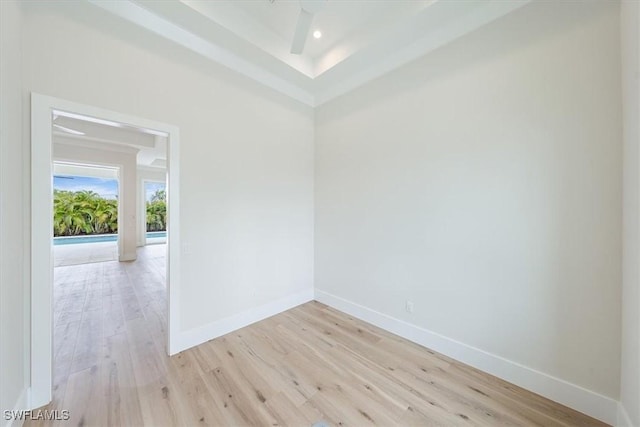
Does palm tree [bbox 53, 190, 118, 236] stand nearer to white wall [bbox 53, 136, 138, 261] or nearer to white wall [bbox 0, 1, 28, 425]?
white wall [bbox 53, 136, 138, 261]

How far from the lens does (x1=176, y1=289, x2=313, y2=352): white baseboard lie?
2367mm

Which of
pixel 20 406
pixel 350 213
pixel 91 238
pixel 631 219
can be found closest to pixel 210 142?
pixel 350 213

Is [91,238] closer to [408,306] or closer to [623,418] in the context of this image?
[408,306]

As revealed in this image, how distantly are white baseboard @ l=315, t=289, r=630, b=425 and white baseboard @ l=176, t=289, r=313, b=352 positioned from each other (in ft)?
3.59

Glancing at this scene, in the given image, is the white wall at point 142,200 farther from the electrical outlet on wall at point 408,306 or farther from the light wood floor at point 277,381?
the electrical outlet on wall at point 408,306

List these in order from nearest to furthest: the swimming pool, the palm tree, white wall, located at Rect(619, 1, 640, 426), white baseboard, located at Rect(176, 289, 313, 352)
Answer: white wall, located at Rect(619, 1, 640, 426) < white baseboard, located at Rect(176, 289, 313, 352) < the swimming pool < the palm tree

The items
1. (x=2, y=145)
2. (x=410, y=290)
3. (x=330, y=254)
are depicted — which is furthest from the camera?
(x=330, y=254)

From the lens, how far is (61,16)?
1.76 m

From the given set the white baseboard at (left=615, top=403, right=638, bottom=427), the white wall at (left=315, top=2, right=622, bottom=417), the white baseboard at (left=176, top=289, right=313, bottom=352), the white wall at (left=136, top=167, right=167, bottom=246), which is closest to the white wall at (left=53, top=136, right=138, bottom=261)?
the white wall at (left=136, top=167, right=167, bottom=246)

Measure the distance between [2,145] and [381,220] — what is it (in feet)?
9.93

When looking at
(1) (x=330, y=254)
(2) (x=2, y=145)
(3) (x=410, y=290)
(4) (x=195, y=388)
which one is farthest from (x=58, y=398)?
(3) (x=410, y=290)

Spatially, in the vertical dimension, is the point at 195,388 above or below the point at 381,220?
below

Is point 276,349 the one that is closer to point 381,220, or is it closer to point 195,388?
point 195,388

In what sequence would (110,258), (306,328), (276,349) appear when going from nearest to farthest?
(276,349) < (306,328) < (110,258)
